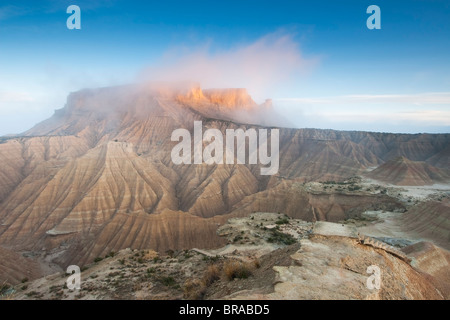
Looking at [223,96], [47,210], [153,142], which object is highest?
[223,96]

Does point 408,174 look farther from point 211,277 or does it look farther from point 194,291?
point 194,291

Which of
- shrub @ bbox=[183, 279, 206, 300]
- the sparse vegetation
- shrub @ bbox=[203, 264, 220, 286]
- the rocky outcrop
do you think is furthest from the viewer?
the rocky outcrop

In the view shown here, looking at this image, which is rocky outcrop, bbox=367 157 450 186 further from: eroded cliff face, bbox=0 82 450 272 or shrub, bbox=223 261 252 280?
shrub, bbox=223 261 252 280

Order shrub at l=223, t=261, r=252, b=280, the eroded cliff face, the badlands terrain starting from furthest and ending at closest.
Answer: the eroded cliff face < the badlands terrain < shrub at l=223, t=261, r=252, b=280

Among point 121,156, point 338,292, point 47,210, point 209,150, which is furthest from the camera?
point 209,150

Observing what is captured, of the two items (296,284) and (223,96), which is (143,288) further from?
(223,96)

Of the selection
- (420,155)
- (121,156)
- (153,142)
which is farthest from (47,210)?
(420,155)

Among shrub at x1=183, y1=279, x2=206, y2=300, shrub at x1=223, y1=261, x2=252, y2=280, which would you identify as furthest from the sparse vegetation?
shrub at x1=183, y1=279, x2=206, y2=300
